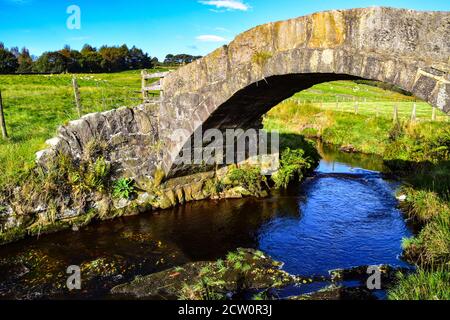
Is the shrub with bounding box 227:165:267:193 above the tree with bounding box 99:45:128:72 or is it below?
below

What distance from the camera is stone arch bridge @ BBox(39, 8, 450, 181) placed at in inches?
220

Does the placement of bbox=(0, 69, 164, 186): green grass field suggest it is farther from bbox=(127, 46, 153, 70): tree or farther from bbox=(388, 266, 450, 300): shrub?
bbox=(127, 46, 153, 70): tree

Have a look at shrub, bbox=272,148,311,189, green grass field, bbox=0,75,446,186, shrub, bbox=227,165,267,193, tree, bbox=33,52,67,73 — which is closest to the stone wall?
green grass field, bbox=0,75,446,186

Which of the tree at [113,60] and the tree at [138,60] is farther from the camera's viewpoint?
the tree at [138,60]

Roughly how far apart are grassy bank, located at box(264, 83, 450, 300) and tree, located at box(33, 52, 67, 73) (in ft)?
80.2

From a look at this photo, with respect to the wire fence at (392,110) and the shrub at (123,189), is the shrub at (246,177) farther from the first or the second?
the wire fence at (392,110)

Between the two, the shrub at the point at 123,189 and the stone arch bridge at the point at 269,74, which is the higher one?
the stone arch bridge at the point at 269,74

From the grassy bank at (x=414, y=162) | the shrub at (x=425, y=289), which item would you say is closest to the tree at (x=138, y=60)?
the grassy bank at (x=414, y=162)

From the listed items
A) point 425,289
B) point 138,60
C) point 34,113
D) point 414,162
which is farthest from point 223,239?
point 138,60

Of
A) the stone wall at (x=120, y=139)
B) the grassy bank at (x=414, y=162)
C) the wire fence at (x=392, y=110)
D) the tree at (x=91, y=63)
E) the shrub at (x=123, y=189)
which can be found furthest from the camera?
the tree at (x=91, y=63)

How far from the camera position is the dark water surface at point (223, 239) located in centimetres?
814

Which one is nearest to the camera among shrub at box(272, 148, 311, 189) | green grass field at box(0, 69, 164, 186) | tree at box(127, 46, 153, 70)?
green grass field at box(0, 69, 164, 186)

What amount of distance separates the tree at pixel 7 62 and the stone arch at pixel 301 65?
3380 centimetres

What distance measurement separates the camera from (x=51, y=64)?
3947 centimetres
